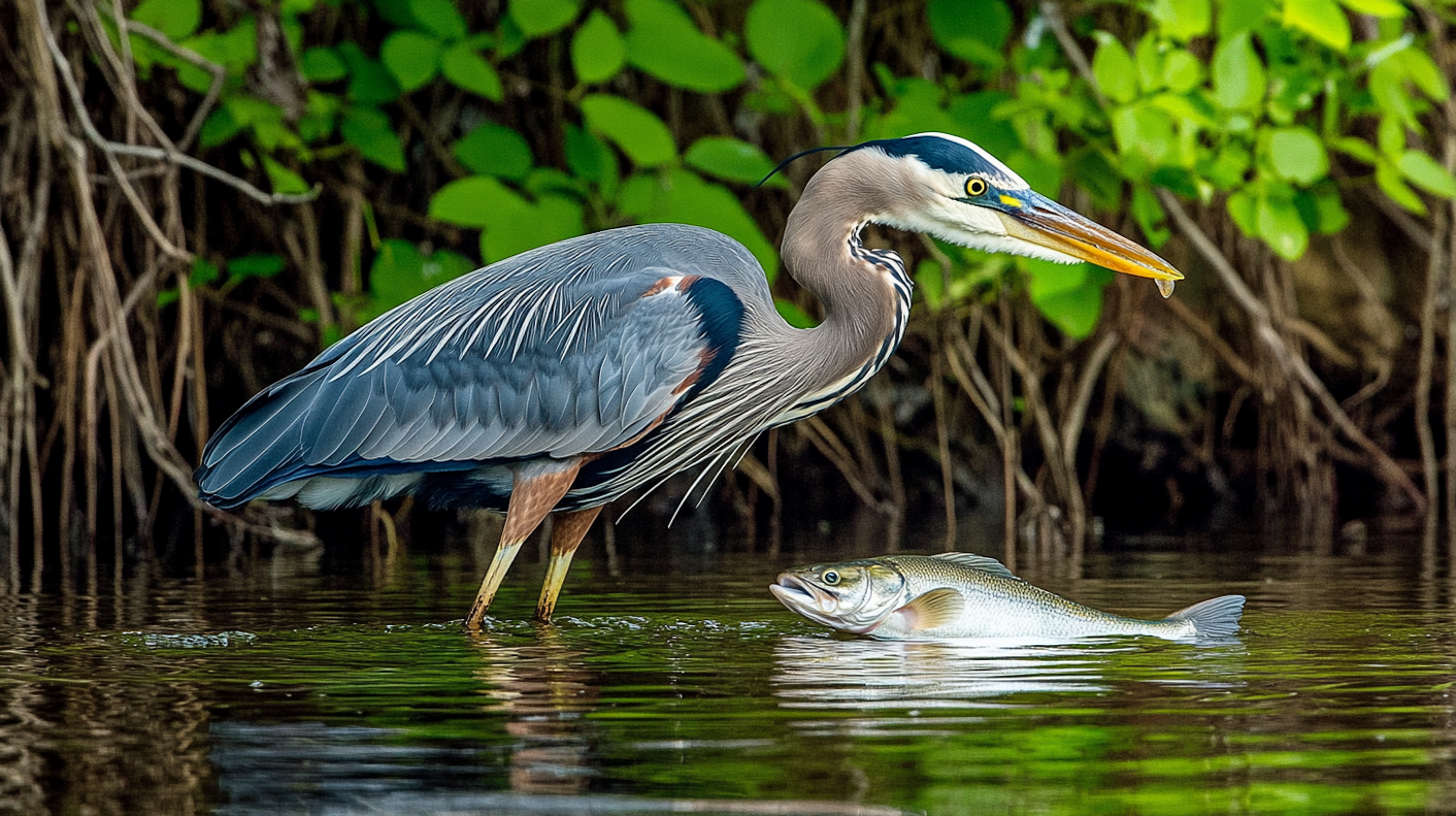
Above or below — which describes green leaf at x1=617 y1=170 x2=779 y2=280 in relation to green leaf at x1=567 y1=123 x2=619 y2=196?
below

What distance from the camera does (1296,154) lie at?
784cm

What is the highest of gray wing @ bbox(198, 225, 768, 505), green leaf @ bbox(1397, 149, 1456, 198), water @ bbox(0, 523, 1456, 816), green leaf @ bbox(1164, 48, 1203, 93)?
green leaf @ bbox(1164, 48, 1203, 93)

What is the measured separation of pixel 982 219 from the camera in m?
5.82

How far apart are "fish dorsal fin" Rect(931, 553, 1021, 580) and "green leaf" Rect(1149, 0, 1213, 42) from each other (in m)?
3.25

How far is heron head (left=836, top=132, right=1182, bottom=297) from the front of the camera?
18.7ft

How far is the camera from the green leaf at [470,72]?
325 inches

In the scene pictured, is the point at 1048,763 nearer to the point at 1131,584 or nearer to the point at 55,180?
the point at 1131,584

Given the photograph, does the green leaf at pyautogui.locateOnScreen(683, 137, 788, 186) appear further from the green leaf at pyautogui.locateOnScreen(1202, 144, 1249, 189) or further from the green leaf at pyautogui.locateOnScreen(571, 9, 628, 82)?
the green leaf at pyautogui.locateOnScreen(1202, 144, 1249, 189)

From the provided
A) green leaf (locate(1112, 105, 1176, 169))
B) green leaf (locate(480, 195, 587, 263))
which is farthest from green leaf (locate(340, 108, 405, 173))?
green leaf (locate(1112, 105, 1176, 169))

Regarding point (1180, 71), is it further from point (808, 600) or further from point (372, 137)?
point (372, 137)

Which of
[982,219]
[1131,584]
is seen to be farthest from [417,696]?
[1131,584]

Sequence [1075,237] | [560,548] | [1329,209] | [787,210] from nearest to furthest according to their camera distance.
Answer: [1075,237] < [560,548] < [1329,209] < [787,210]

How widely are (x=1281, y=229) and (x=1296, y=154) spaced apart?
1.11ft

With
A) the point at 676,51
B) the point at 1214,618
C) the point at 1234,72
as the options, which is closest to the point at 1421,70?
the point at 1234,72
